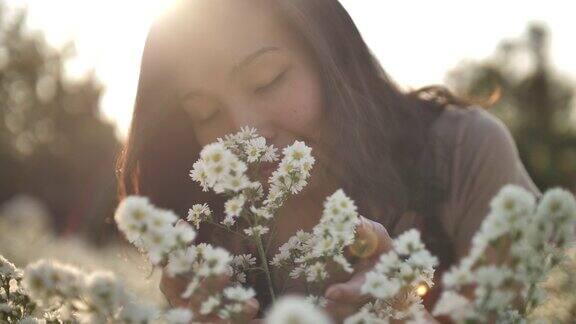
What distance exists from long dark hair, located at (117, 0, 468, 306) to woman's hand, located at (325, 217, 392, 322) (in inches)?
54.3

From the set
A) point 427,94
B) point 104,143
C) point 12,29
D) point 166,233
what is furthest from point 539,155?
point 166,233

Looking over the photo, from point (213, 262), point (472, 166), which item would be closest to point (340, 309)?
point (213, 262)

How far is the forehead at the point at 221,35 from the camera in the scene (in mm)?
3193

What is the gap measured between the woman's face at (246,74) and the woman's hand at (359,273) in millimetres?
1182

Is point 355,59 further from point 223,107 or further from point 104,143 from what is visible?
point 104,143

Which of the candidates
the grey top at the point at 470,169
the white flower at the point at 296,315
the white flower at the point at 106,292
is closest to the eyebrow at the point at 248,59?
the grey top at the point at 470,169

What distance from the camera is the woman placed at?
10.4 feet

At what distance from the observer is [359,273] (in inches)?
74.2

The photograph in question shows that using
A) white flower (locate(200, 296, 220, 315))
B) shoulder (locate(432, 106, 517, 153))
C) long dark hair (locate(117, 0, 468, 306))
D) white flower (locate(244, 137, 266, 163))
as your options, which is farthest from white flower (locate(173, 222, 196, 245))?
shoulder (locate(432, 106, 517, 153))

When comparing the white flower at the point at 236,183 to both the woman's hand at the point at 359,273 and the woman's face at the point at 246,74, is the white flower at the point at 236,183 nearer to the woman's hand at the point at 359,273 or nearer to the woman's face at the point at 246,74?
the woman's hand at the point at 359,273

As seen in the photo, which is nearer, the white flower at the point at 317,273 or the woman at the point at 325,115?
the white flower at the point at 317,273

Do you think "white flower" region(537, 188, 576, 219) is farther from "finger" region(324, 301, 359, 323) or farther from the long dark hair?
the long dark hair

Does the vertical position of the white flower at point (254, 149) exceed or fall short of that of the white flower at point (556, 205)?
it exceeds it

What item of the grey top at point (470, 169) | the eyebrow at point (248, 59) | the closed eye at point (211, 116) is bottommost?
the grey top at point (470, 169)
